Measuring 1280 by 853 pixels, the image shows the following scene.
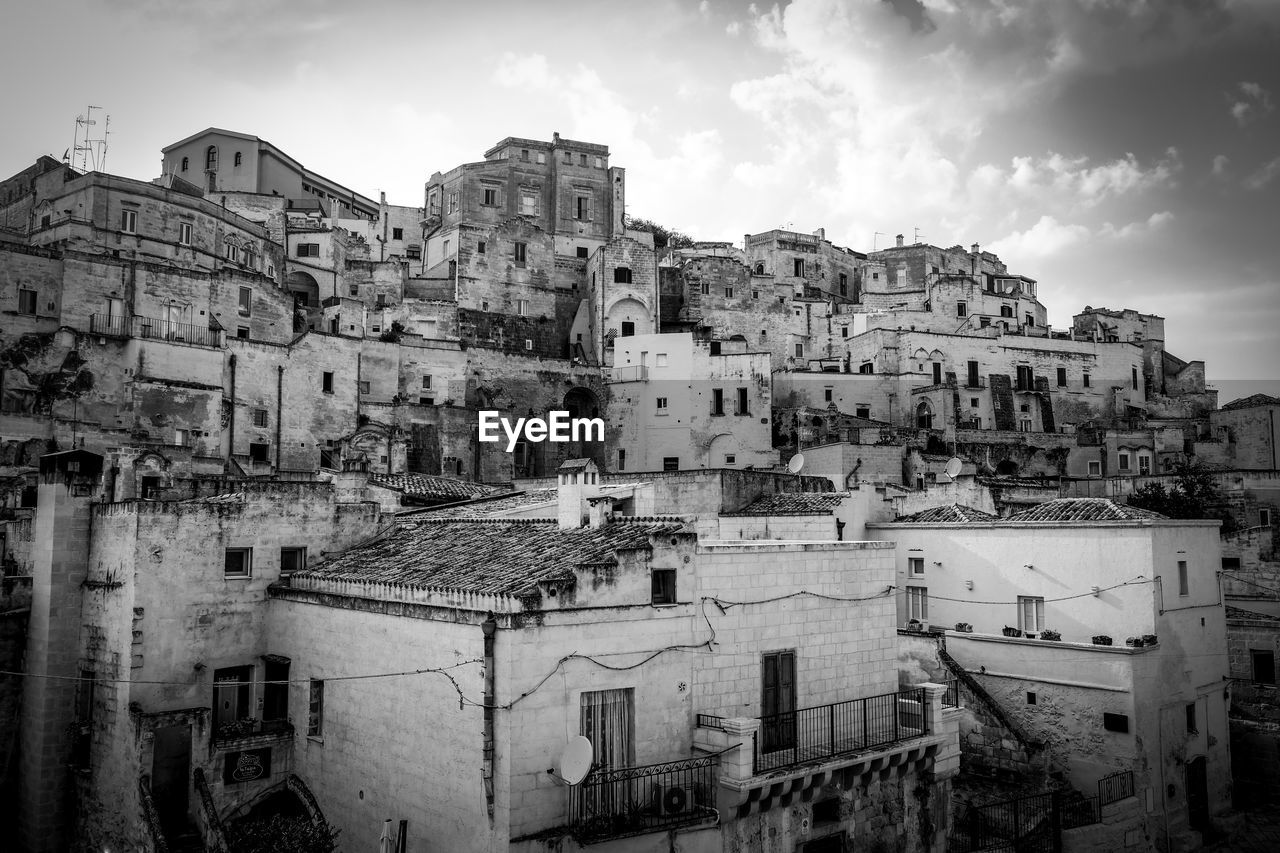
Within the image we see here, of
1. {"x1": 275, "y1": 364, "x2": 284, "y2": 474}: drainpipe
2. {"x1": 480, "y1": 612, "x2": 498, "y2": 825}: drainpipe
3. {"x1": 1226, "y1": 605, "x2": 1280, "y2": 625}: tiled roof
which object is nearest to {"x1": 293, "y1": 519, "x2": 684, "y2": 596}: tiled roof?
{"x1": 480, "y1": 612, "x2": 498, "y2": 825}: drainpipe

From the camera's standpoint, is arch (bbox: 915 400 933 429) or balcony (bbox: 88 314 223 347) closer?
balcony (bbox: 88 314 223 347)

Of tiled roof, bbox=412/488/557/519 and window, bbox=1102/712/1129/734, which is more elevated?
tiled roof, bbox=412/488/557/519

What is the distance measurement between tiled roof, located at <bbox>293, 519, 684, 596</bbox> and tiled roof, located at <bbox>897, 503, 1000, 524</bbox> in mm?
13052

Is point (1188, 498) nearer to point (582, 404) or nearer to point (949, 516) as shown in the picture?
point (949, 516)

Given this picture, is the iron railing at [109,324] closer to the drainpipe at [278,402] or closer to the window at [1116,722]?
the drainpipe at [278,402]

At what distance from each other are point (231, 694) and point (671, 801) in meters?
10.6

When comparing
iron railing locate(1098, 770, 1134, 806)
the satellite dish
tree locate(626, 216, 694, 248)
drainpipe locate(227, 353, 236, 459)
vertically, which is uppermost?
tree locate(626, 216, 694, 248)

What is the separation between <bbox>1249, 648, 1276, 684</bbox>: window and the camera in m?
31.0

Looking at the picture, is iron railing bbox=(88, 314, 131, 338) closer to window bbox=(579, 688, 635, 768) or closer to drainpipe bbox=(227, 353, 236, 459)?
drainpipe bbox=(227, 353, 236, 459)

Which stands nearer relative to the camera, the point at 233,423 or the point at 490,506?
the point at 490,506

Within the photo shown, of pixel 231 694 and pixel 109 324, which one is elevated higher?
pixel 109 324

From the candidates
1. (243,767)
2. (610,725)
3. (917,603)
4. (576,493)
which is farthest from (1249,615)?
(243,767)

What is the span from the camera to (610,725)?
15375mm

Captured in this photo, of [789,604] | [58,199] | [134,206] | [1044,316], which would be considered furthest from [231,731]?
[1044,316]
